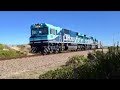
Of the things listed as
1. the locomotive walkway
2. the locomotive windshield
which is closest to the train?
the locomotive windshield

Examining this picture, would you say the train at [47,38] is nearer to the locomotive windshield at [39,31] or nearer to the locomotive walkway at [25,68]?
the locomotive windshield at [39,31]

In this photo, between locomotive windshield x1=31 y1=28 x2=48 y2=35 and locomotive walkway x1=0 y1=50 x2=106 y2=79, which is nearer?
locomotive walkway x1=0 y1=50 x2=106 y2=79

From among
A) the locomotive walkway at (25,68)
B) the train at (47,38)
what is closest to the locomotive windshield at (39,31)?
the train at (47,38)

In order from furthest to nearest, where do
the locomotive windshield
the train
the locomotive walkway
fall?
the locomotive windshield < the train < the locomotive walkway

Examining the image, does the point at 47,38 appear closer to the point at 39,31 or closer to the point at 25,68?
the point at 39,31

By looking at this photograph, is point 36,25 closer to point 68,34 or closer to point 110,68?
point 68,34

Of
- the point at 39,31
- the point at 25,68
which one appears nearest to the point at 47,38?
the point at 39,31

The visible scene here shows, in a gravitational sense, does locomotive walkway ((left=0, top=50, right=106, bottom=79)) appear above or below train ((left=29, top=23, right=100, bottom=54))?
below

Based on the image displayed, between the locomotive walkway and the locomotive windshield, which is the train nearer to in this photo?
the locomotive windshield
